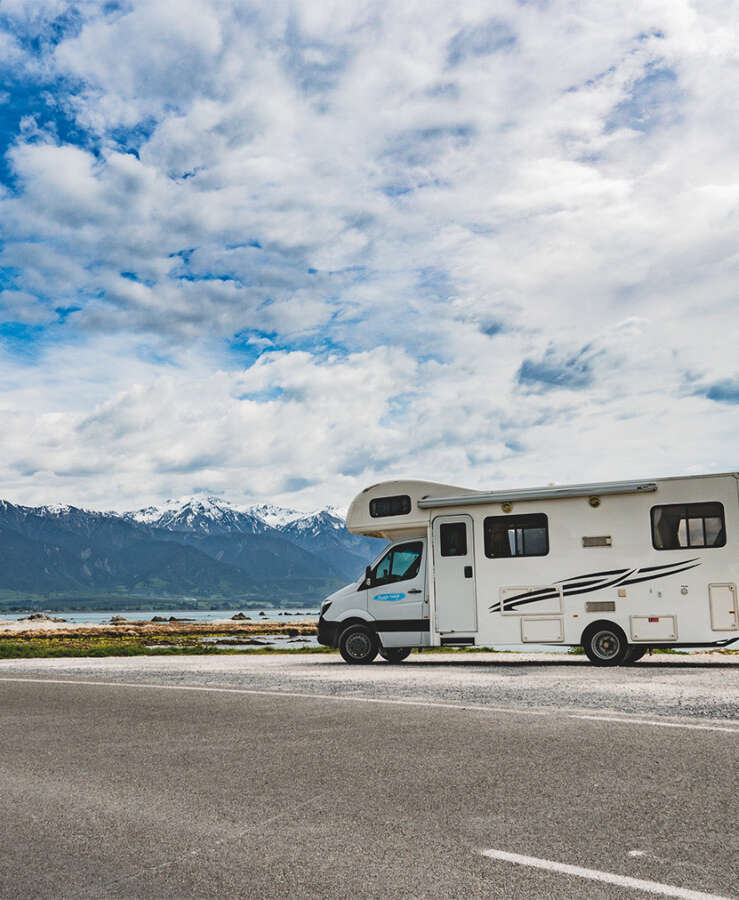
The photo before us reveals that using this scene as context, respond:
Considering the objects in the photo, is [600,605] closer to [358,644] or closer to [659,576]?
[659,576]

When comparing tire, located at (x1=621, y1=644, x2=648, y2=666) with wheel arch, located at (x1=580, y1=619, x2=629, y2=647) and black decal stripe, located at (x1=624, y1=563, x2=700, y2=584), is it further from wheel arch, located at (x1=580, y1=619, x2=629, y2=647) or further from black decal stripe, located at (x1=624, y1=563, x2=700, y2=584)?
black decal stripe, located at (x1=624, y1=563, x2=700, y2=584)

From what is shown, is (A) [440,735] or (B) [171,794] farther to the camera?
(A) [440,735]

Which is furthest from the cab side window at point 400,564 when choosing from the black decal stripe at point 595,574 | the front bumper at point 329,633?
the black decal stripe at point 595,574

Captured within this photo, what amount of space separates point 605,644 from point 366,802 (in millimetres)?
11359

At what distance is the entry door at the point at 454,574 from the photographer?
1745 centimetres

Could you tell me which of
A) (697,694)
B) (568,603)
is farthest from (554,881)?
(568,603)

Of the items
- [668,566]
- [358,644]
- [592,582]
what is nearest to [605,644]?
[592,582]

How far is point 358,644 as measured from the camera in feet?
61.4

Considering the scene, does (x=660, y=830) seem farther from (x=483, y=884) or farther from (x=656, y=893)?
(x=483, y=884)

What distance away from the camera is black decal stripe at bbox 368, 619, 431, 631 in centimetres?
1791

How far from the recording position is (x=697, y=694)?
11.4 meters

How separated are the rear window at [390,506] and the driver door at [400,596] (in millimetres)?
674

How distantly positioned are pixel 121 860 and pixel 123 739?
4191 mm

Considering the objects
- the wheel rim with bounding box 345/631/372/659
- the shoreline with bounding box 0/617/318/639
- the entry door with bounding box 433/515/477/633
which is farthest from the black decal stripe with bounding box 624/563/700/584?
the shoreline with bounding box 0/617/318/639
